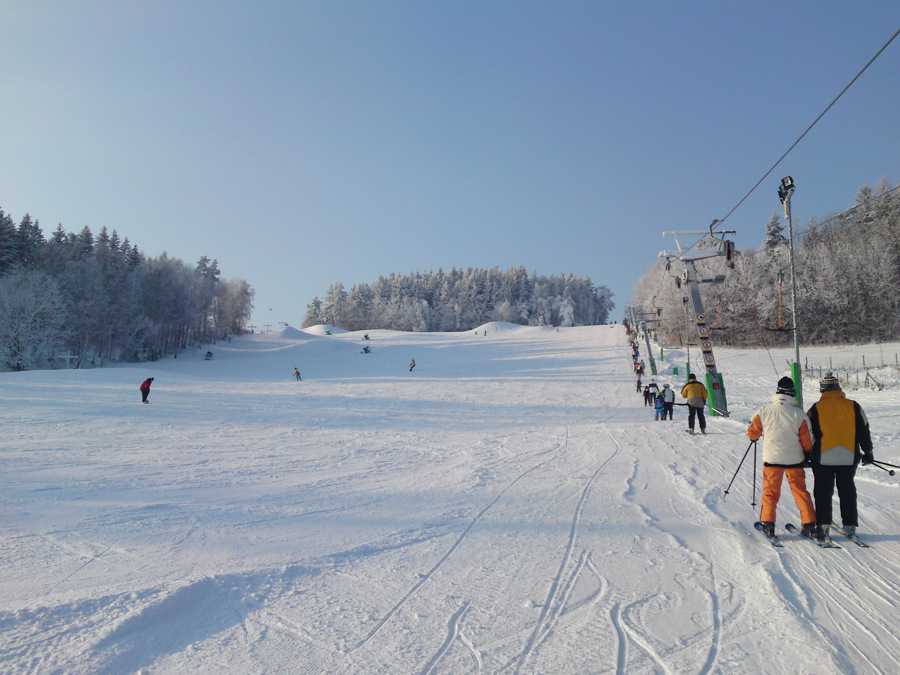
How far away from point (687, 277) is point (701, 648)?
65.1 feet

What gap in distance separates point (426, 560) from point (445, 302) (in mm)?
110336

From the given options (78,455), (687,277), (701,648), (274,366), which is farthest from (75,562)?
(274,366)

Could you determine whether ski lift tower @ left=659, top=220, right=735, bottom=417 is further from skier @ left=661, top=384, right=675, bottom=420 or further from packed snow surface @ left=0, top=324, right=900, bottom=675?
packed snow surface @ left=0, top=324, right=900, bottom=675

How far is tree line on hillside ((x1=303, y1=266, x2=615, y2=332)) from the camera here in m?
111

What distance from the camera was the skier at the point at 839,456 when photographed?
5.14 m

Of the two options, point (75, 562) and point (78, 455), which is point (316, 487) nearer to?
point (75, 562)

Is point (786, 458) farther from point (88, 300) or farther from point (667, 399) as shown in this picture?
point (88, 300)

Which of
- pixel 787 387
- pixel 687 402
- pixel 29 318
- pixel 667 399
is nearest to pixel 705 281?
pixel 667 399

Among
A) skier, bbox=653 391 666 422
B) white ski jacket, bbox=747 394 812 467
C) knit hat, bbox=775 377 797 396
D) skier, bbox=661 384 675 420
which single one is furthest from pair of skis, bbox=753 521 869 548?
skier, bbox=653 391 666 422

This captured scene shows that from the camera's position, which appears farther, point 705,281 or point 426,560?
point 705,281

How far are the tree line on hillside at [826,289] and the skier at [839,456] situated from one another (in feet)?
130

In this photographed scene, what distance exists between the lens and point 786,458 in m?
5.29

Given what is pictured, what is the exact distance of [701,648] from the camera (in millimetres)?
3246

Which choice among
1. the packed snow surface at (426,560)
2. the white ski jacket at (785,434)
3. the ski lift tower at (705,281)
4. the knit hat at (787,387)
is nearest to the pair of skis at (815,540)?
the packed snow surface at (426,560)
